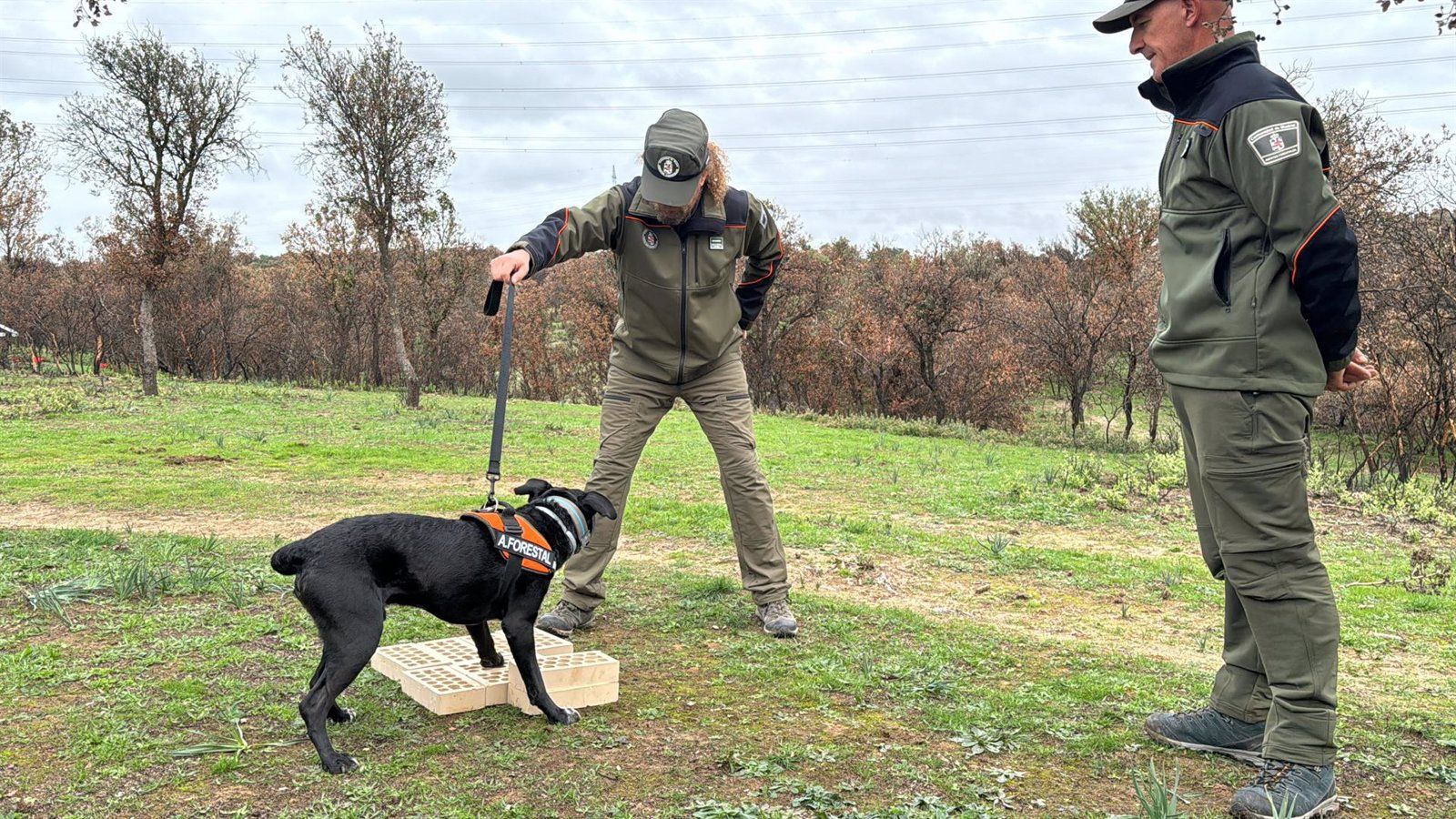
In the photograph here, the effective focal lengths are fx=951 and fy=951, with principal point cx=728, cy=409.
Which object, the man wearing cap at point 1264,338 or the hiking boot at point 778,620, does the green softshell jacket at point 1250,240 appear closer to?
the man wearing cap at point 1264,338

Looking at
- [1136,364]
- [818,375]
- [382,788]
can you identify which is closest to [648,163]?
[382,788]

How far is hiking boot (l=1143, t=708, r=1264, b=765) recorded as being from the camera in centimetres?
324

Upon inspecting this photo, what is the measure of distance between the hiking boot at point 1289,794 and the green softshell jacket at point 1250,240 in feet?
3.70

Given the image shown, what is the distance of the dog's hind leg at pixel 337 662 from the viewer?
2.94 m

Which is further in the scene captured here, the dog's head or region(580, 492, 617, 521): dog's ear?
region(580, 492, 617, 521): dog's ear

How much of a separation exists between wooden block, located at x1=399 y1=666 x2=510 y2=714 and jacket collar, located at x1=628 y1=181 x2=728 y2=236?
2153mm

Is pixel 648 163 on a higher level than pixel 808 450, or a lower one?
higher

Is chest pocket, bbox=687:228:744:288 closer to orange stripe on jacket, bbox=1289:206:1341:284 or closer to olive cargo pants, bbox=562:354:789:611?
olive cargo pants, bbox=562:354:789:611

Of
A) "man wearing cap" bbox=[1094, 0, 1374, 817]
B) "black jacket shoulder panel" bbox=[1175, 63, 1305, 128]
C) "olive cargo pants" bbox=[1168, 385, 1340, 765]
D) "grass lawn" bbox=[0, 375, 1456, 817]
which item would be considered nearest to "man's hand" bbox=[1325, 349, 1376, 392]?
"man wearing cap" bbox=[1094, 0, 1374, 817]

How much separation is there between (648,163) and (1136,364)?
64.1ft

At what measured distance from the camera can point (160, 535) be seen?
656cm

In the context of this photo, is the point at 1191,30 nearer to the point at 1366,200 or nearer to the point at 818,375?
the point at 1366,200

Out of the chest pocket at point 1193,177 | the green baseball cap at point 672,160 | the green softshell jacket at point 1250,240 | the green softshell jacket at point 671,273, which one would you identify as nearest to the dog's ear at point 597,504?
the green softshell jacket at point 671,273

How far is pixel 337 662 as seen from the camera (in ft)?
9.67
